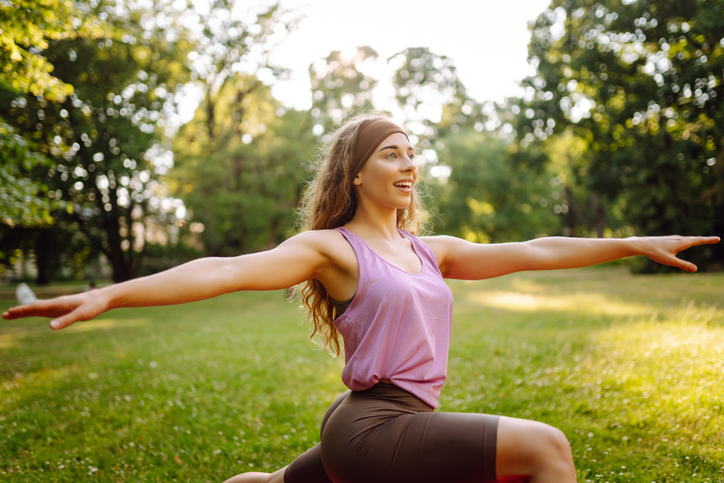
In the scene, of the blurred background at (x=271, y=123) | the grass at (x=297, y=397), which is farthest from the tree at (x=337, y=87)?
the grass at (x=297, y=397)

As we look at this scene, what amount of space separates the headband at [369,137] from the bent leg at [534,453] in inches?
59.0

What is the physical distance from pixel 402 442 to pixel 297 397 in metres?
4.56

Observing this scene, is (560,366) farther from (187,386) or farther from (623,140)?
(623,140)

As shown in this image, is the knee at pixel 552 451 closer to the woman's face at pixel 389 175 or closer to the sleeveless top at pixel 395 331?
the sleeveless top at pixel 395 331

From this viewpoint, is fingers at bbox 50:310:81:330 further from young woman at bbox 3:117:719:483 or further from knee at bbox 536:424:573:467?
knee at bbox 536:424:573:467

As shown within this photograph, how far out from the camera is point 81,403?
6273 millimetres

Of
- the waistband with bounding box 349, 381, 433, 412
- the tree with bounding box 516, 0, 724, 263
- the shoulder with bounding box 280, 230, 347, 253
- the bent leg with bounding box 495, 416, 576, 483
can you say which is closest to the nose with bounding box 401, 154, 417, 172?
the shoulder with bounding box 280, 230, 347, 253

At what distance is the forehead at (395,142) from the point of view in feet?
8.71

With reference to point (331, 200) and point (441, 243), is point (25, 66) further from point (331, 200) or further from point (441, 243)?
point (441, 243)

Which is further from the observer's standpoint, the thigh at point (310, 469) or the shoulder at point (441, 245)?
the shoulder at point (441, 245)

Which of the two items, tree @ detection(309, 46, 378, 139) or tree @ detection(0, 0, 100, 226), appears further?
tree @ detection(309, 46, 378, 139)

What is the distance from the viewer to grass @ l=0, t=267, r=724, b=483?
4102 millimetres

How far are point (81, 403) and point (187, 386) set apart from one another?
4.45 ft

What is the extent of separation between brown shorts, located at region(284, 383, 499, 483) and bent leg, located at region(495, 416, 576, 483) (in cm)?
4
